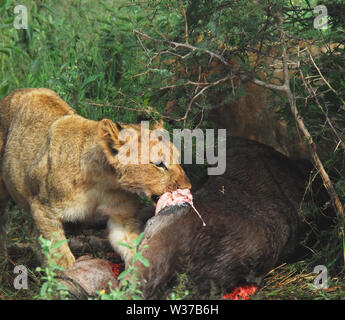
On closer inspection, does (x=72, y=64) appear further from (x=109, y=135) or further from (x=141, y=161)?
(x=141, y=161)

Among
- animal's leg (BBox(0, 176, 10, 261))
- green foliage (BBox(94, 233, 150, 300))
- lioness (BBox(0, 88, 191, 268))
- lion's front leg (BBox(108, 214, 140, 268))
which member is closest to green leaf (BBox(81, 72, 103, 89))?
lioness (BBox(0, 88, 191, 268))

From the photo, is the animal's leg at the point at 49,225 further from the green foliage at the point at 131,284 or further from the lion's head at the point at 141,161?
the green foliage at the point at 131,284

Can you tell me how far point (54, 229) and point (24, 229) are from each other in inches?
61.7

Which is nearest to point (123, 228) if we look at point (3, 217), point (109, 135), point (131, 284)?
point (109, 135)

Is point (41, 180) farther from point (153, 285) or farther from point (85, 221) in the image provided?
point (153, 285)

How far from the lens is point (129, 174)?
179 inches

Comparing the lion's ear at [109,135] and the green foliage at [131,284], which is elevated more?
the lion's ear at [109,135]

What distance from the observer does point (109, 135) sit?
182 inches

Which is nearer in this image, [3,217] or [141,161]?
[141,161]

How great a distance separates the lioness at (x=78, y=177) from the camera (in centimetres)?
457

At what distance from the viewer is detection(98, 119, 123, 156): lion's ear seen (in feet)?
15.0

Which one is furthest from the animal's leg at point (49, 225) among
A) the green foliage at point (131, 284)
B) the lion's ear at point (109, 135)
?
the green foliage at point (131, 284)

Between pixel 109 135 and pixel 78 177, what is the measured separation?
0.43 metres
